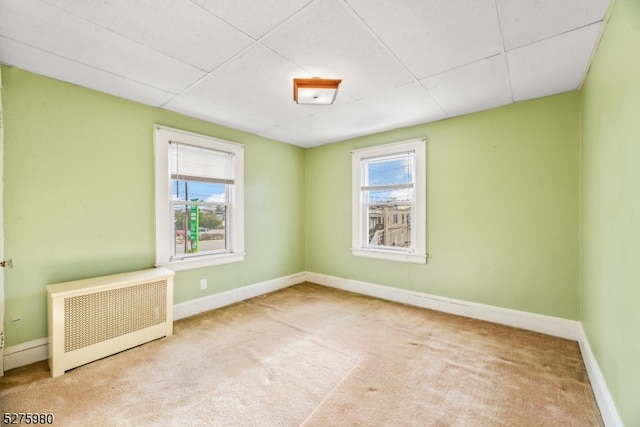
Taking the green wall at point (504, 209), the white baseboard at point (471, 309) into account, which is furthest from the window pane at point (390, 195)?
the white baseboard at point (471, 309)

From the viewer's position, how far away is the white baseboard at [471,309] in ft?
8.65

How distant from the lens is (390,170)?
3.91 meters

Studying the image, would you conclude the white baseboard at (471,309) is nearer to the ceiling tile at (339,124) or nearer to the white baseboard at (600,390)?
the white baseboard at (600,390)

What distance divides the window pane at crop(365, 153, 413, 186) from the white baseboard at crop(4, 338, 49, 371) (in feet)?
13.0

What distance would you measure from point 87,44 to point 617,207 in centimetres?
354

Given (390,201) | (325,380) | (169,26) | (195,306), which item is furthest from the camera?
(390,201)

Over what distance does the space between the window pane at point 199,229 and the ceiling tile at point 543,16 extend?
11.2 ft

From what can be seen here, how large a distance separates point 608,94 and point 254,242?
3.85 m

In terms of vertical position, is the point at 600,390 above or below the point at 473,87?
below

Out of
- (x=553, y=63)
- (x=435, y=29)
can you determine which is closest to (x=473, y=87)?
(x=553, y=63)

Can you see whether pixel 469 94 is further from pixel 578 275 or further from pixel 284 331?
pixel 284 331

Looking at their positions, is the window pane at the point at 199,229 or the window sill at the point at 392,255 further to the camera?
the window sill at the point at 392,255

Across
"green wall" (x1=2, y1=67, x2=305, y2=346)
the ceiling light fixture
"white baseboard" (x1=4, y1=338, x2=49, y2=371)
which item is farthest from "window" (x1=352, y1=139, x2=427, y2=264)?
"white baseboard" (x1=4, y1=338, x2=49, y2=371)

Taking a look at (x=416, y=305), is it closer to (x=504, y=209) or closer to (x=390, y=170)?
(x=504, y=209)
